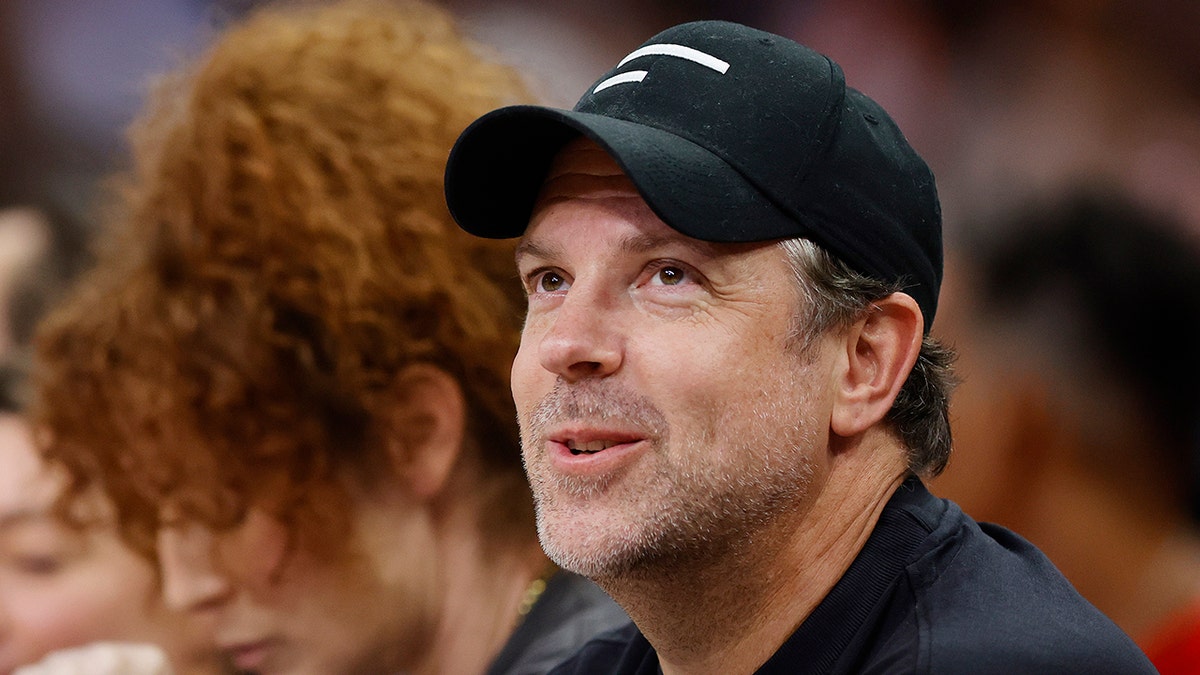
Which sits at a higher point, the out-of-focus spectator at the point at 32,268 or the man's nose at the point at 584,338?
the out-of-focus spectator at the point at 32,268

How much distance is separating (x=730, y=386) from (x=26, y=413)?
1.62 metres

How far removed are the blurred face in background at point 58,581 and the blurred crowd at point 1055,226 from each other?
0.51ft

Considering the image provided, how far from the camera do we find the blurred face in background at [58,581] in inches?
89.4

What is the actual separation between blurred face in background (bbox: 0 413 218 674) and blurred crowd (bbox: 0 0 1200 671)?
0.16 m

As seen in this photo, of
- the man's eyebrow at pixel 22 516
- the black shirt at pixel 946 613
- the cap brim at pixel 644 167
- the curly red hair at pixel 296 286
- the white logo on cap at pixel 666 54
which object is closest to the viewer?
the black shirt at pixel 946 613

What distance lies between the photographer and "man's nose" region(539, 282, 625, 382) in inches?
51.9

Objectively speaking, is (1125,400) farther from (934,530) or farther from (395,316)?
(395,316)

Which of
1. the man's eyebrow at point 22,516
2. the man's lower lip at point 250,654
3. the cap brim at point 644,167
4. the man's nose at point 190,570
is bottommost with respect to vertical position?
the man's lower lip at point 250,654

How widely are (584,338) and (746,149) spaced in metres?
0.28

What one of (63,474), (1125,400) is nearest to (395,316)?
(63,474)

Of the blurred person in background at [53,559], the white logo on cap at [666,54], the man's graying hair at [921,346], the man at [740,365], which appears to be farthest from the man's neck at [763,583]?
the blurred person in background at [53,559]

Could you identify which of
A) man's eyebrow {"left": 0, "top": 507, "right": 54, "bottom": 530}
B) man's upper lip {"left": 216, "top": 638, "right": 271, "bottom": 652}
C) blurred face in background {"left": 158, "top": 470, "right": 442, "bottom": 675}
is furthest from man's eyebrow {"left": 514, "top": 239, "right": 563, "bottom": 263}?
man's eyebrow {"left": 0, "top": 507, "right": 54, "bottom": 530}

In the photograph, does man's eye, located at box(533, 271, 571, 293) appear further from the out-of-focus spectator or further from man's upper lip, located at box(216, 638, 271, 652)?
the out-of-focus spectator

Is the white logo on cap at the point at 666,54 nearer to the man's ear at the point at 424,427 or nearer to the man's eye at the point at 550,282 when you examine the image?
the man's eye at the point at 550,282
